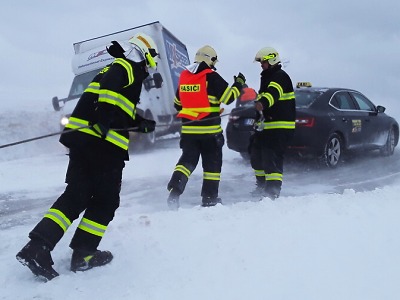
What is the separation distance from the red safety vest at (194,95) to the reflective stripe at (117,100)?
6.06 ft

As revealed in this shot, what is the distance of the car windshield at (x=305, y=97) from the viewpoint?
8.08 meters

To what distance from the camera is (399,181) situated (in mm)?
7676

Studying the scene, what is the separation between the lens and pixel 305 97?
8.28 m

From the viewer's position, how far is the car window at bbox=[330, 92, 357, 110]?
8469 mm

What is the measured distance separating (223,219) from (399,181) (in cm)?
456

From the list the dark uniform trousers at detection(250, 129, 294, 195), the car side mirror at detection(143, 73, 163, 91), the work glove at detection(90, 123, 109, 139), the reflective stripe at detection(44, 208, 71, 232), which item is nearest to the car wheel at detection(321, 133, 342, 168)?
the dark uniform trousers at detection(250, 129, 294, 195)

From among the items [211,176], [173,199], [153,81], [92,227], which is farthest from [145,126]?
[153,81]

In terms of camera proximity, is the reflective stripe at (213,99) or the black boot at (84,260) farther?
the reflective stripe at (213,99)

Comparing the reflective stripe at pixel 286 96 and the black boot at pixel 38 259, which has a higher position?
the reflective stripe at pixel 286 96

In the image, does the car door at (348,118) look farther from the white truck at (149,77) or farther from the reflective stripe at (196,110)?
the white truck at (149,77)

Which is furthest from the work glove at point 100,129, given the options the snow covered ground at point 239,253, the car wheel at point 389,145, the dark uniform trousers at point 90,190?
the car wheel at point 389,145

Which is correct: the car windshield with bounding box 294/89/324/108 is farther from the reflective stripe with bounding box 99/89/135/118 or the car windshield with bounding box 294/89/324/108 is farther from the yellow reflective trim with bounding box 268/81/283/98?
the reflective stripe with bounding box 99/89/135/118

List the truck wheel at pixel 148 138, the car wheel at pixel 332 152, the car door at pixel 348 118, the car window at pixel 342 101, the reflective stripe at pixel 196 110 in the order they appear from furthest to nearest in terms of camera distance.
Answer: the truck wheel at pixel 148 138 → the car window at pixel 342 101 → the car door at pixel 348 118 → the car wheel at pixel 332 152 → the reflective stripe at pixel 196 110

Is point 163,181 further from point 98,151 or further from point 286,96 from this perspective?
point 98,151
